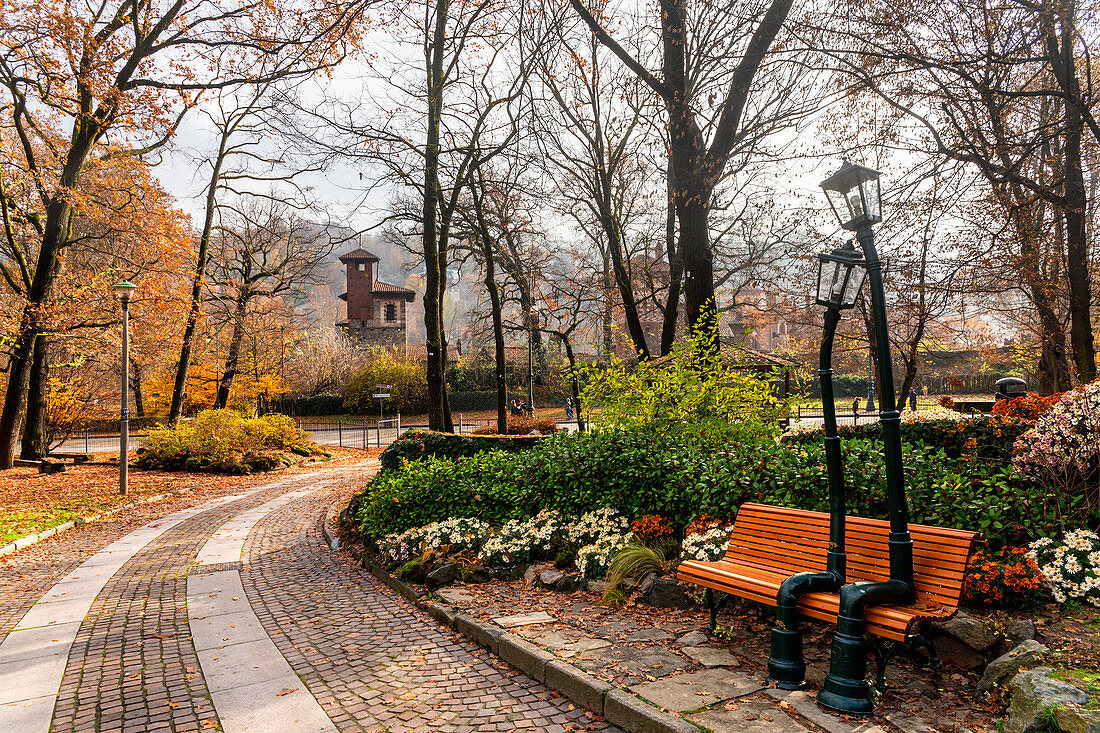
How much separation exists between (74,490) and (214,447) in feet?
14.6

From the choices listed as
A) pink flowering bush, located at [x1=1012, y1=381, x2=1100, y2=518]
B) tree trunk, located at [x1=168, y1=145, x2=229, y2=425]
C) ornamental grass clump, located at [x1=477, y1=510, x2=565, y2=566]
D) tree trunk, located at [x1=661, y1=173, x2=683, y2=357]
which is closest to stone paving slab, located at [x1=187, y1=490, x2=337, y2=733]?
ornamental grass clump, located at [x1=477, y1=510, x2=565, y2=566]

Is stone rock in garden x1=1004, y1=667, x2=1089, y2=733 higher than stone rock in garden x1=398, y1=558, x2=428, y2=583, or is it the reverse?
stone rock in garden x1=1004, y1=667, x2=1089, y2=733

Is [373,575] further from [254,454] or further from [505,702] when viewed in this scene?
[254,454]

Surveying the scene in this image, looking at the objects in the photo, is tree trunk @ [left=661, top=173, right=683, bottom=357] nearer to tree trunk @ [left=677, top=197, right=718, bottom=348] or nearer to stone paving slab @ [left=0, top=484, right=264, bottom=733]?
tree trunk @ [left=677, top=197, right=718, bottom=348]

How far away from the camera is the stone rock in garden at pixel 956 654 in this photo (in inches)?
138

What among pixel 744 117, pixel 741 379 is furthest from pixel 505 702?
pixel 744 117

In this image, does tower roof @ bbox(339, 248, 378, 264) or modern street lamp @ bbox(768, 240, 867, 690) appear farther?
tower roof @ bbox(339, 248, 378, 264)

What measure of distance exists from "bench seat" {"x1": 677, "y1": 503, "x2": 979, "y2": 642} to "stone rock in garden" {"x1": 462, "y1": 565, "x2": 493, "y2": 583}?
2.28 m

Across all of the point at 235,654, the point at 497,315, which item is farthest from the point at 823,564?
the point at 497,315

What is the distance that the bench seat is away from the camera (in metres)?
3.42

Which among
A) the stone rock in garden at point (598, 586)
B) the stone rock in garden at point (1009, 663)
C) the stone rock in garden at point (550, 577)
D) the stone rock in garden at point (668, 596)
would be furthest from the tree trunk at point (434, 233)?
the stone rock in garden at point (1009, 663)

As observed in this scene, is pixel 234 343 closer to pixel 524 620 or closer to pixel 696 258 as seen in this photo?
pixel 696 258

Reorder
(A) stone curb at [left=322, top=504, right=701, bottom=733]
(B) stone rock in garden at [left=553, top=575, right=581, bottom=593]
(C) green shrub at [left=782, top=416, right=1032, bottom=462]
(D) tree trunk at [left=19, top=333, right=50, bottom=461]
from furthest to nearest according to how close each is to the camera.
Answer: (D) tree trunk at [left=19, top=333, right=50, bottom=461] < (C) green shrub at [left=782, top=416, right=1032, bottom=462] < (B) stone rock in garden at [left=553, top=575, right=581, bottom=593] < (A) stone curb at [left=322, top=504, right=701, bottom=733]

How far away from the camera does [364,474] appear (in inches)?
661
